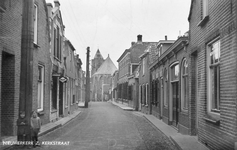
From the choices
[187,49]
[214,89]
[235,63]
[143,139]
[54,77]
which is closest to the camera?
[235,63]

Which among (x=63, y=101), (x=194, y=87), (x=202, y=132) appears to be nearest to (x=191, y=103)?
(x=194, y=87)

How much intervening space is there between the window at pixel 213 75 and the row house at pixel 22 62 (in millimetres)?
5429

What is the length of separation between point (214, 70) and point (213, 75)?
17cm

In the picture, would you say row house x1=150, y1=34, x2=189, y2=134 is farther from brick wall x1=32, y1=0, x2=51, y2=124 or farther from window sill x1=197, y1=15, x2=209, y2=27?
brick wall x1=32, y1=0, x2=51, y2=124

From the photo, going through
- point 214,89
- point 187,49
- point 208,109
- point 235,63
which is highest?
point 187,49

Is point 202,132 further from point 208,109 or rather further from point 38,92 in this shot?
point 38,92

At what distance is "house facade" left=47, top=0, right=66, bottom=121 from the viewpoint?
18094mm

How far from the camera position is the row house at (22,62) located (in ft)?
30.2

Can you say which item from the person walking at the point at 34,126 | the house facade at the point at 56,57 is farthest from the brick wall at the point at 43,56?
the person walking at the point at 34,126

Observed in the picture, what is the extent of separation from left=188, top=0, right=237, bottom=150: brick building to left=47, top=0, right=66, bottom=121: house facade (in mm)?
9389

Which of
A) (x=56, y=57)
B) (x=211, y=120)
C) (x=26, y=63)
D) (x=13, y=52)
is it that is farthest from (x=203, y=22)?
(x=56, y=57)

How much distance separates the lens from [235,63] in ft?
21.7

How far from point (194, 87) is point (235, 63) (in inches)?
188

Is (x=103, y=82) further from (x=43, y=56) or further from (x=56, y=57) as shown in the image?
(x=43, y=56)
